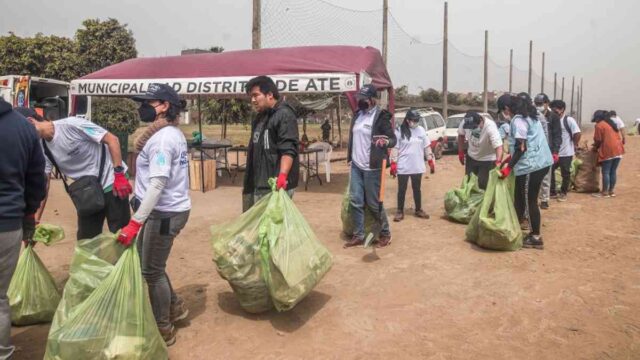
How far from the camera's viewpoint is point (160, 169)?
282 cm

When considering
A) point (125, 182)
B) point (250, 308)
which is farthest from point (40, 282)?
point (250, 308)

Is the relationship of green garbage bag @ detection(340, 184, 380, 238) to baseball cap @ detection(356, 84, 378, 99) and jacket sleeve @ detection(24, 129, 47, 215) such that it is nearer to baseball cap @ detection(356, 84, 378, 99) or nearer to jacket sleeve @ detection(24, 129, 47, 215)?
baseball cap @ detection(356, 84, 378, 99)

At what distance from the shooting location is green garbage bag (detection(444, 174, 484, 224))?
6492mm

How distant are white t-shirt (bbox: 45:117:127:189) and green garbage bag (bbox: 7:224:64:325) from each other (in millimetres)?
478

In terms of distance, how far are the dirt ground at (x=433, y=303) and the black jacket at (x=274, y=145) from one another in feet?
3.41

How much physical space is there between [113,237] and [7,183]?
2.14 ft

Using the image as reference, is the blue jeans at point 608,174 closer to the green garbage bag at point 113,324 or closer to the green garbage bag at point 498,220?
the green garbage bag at point 498,220

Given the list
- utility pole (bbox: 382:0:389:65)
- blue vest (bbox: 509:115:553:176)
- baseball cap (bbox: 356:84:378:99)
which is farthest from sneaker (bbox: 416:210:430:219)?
utility pole (bbox: 382:0:389:65)

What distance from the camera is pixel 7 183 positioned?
2.40 metres

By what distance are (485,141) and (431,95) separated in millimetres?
39256

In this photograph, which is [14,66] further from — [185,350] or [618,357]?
[618,357]

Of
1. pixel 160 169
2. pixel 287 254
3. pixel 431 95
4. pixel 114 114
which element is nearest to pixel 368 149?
pixel 287 254

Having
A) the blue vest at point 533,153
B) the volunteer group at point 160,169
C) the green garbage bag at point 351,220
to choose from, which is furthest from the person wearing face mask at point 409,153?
the blue vest at point 533,153

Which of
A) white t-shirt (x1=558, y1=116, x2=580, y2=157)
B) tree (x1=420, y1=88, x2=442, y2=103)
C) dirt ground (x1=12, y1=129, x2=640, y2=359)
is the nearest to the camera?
dirt ground (x1=12, y1=129, x2=640, y2=359)
